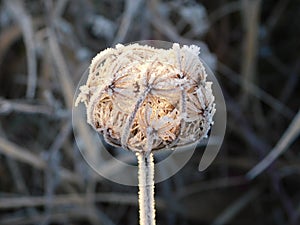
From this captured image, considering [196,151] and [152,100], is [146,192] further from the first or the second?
[196,151]

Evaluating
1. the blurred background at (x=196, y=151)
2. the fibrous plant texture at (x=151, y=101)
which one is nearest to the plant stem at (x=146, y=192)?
the fibrous plant texture at (x=151, y=101)

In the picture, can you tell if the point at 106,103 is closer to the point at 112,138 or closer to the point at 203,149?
the point at 112,138

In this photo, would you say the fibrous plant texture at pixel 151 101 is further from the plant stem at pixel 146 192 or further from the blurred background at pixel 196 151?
the blurred background at pixel 196 151

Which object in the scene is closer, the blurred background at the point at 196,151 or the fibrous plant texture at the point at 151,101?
the fibrous plant texture at the point at 151,101

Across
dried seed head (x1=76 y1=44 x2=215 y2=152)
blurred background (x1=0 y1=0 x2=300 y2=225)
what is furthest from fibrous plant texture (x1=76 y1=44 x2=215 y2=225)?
blurred background (x1=0 y1=0 x2=300 y2=225)

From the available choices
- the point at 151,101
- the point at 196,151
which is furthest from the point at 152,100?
the point at 196,151

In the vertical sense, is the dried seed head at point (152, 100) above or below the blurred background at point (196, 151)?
below

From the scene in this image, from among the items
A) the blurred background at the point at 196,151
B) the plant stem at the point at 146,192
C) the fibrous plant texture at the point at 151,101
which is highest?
the blurred background at the point at 196,151
